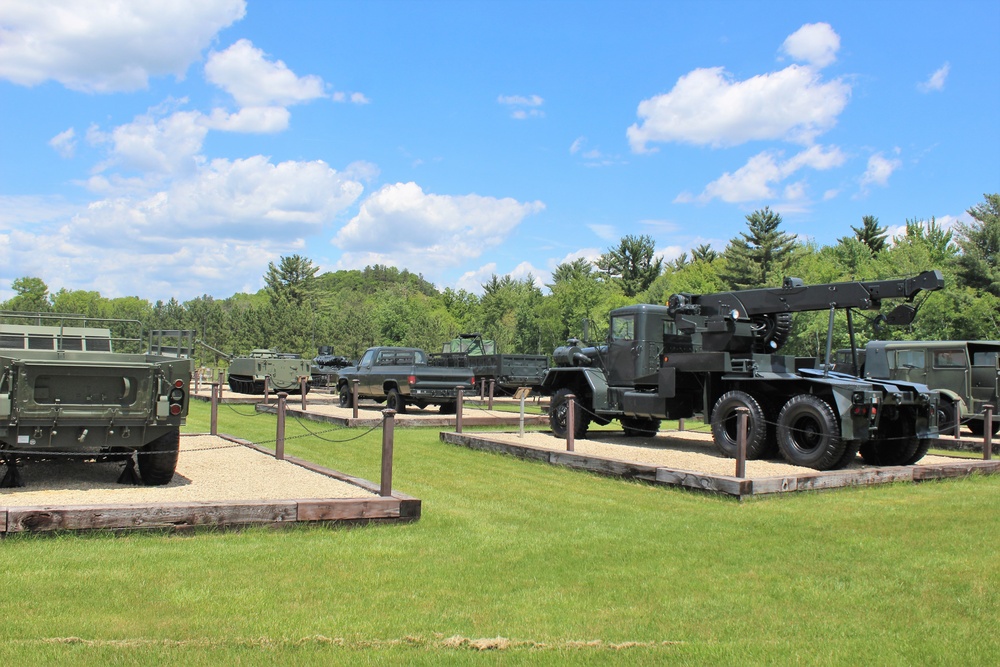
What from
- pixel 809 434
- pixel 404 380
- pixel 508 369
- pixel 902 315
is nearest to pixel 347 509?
pixel 809 434

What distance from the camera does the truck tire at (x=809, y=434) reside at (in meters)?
11.4

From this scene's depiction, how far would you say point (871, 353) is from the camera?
72.4 feet

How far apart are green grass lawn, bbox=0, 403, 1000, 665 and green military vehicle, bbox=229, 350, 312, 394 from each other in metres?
22.6

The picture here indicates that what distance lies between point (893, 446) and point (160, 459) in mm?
9685

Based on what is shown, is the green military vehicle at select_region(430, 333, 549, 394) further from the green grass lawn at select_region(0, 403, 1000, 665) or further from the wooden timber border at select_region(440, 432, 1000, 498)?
the green grass lawn at select_region(0, 403, 1000, 665)

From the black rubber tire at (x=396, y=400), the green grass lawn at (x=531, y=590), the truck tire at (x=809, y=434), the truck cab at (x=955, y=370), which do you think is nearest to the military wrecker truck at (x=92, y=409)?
the green grass lawn at (x=531, y=590)

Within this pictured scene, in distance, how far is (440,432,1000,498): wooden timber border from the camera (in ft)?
32.2

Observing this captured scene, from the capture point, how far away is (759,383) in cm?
1278

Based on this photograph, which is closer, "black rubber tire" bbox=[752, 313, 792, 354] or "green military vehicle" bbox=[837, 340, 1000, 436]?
"black rubber tire" bbox=[752, 313, 792, 354]

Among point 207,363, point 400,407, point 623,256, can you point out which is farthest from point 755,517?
point 623,256

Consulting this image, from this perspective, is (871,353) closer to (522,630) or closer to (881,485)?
(881,485)

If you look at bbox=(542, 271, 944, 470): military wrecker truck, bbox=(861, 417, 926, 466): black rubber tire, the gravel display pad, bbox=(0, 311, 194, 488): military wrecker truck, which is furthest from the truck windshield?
bbox=(0, 311, 194, 488): military wrecker truck

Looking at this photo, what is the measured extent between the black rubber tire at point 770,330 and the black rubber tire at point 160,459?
8504mm

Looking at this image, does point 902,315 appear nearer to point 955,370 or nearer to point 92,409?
point 955,370
